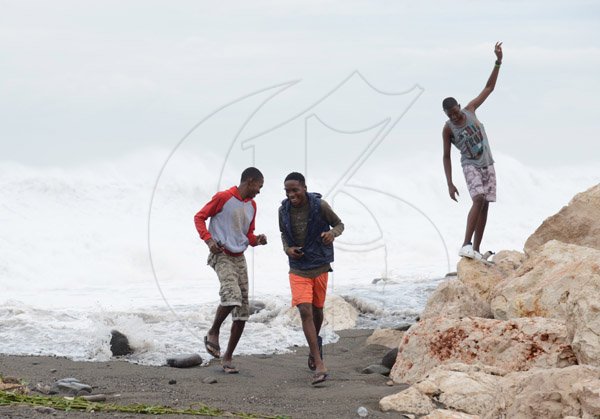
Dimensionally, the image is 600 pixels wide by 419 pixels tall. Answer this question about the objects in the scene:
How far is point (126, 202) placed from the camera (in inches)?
1080

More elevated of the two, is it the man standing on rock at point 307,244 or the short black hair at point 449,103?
the short black hair at point 449,103

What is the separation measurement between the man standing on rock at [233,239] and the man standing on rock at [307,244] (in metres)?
0.33

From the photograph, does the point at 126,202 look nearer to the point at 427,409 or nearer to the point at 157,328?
the point at 157,328

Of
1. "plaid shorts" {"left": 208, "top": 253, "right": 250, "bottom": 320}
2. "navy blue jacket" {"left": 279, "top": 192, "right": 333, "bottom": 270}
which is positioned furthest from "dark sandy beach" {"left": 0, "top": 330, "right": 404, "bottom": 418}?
"navy blue jacket" {"left": 279, "top": 192, "right": 333, "bottom": 270}

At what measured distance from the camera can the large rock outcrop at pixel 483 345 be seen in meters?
6.93

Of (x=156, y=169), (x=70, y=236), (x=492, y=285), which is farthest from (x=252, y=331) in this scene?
(x=156, y=169)

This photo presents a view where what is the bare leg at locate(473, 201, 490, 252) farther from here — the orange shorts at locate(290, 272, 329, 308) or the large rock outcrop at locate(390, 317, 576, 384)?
the orange shorts at locate(290, 272, 329, 308)

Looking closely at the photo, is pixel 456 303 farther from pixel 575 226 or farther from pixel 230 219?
pixel 230 219

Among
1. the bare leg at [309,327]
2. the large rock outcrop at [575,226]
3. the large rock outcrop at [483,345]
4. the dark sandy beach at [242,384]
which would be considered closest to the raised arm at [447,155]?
the large rock outcrop at [575,226]

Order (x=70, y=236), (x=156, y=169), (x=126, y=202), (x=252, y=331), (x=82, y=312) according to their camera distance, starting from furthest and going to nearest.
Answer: (x=156, y=169)
(x=126, y=202)
(x=70, y=236)
(x=82, y=312)
(x=252, y=331)

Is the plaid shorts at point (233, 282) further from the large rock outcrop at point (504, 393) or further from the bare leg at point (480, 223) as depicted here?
the bare leg at point (480, 223)

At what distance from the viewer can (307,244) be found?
7.75 metres

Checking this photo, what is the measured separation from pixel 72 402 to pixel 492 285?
16.7ft

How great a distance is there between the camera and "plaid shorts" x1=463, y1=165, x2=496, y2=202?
33.8 feet
